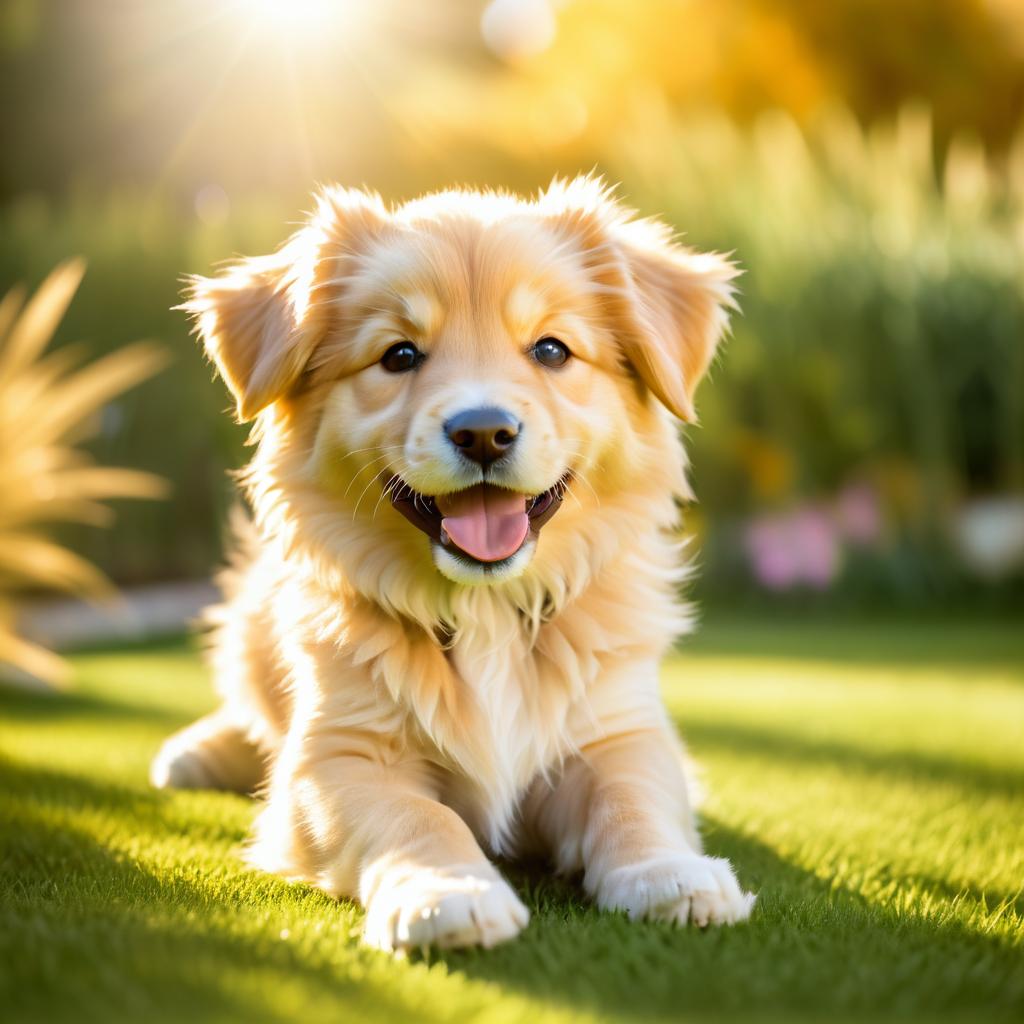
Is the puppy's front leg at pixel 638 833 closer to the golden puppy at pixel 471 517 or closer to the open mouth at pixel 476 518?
the golden puppy at pixel 471 517

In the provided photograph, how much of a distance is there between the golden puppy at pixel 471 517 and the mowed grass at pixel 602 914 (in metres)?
0.20

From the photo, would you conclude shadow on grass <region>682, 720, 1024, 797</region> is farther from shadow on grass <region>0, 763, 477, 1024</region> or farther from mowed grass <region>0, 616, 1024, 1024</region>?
shadow on grass <region>0, 763, 477, 1024</region>

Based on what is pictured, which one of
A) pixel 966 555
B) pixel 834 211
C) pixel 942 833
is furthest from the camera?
pixel 834 211

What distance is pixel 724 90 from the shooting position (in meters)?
18.2

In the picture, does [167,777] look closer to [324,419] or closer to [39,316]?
[324,419]

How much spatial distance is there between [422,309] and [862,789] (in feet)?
6.33

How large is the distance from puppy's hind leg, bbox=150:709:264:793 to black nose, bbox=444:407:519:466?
1.39m

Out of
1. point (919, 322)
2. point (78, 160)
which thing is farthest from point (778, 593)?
point (78, 160)

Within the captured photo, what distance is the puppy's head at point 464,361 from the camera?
2393 millimetres

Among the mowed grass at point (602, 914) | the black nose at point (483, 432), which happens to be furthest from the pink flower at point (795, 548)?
the black nose at point (483, 432)

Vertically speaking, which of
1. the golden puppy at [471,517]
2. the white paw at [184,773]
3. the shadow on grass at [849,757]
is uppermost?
the golden puppy at [471,517]

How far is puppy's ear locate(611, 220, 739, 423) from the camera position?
8.79ft

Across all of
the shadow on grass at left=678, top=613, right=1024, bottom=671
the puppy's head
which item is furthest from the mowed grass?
the shadow on grass at left=678, top=613, right=1024, bottom=671

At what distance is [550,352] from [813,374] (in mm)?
6528
